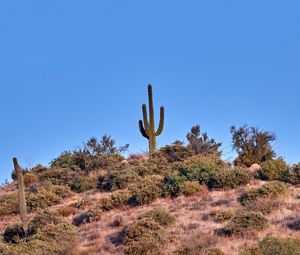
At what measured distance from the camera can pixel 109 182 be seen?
27.8m

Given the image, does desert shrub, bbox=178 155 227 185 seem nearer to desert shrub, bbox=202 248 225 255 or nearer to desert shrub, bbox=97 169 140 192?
desert shrub, bbox=97 169 140 192

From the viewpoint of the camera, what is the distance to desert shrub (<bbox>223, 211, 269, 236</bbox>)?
1639 cm

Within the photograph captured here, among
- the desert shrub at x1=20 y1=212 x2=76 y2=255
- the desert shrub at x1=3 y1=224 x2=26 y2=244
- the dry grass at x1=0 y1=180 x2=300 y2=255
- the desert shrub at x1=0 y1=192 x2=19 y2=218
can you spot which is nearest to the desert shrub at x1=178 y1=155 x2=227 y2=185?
the dry grass at x1=0 y1=180 x2=300 y2=255

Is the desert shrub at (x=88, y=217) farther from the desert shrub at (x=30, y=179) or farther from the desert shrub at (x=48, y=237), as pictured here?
the desert shrub at (x=30, y=179)

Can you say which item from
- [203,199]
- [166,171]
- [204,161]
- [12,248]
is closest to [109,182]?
[166,171]

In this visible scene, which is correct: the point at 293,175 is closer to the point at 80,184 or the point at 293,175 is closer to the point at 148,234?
the point at 148,234

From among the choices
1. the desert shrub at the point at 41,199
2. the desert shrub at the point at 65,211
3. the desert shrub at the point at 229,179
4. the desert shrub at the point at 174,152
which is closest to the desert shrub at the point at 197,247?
the desert shrub at the point at 229,179

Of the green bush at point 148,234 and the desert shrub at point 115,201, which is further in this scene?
the desert shrub at point 115,201

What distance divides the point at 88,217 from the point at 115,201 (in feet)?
6.06

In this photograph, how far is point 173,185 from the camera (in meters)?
23.8

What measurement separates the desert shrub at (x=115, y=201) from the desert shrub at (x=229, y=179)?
3885 mm

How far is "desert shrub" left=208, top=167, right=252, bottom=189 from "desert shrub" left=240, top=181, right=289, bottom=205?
2.71 m

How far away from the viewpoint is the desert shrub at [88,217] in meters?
21.5

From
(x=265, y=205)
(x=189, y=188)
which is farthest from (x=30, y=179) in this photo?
(x=265, y=205)
